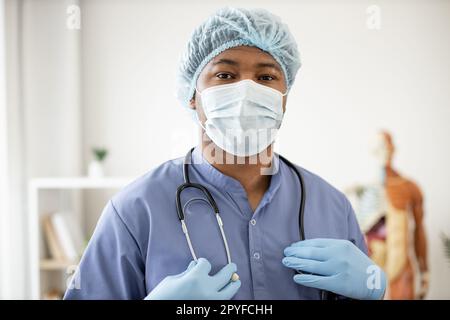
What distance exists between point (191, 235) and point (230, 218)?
0.08 m

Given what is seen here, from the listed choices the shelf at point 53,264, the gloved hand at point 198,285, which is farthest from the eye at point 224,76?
the shelf at point 53,264

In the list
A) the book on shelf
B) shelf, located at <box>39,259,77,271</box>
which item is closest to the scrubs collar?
the book on shelf

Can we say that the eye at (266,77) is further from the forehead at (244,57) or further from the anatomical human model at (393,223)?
the anatomical human model at (393,223)

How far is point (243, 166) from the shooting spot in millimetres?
784

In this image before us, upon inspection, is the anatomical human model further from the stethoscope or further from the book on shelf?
the book on shelf

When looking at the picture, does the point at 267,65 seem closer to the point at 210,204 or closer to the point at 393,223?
the point at 210,204

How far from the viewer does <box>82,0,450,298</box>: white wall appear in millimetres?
885

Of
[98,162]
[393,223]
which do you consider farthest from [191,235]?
[393,223]

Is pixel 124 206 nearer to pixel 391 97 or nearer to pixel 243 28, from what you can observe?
pixel 243 28

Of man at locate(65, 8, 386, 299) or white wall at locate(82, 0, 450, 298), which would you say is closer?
man at locate(65, 8, 386, 299)

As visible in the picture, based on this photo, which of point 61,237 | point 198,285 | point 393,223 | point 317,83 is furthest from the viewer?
point 393,223

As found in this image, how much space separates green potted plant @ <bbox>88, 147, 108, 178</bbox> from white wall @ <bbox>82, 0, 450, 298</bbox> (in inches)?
0.8

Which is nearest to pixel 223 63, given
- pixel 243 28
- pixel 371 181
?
pixel 243 28

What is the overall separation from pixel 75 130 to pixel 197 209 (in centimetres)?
42
